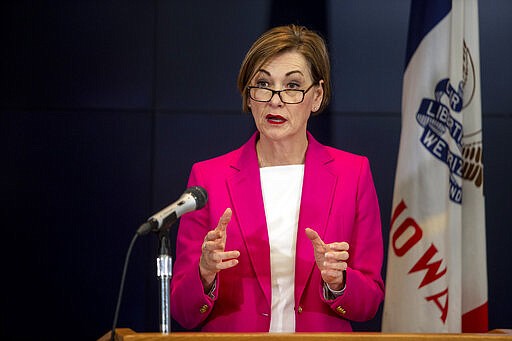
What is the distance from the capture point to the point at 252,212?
7.88 feet

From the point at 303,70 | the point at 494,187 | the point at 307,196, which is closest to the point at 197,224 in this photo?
the point at 307,196

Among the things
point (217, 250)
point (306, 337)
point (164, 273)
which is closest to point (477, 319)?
point (217, 250)

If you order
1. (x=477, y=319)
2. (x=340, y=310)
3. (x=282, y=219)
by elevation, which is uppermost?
(x=282, y=219)

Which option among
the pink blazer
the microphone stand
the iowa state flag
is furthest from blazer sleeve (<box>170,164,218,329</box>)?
the iowa state flag

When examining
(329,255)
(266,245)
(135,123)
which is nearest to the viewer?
(329,255)

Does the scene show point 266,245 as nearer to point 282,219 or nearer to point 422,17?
point 282,219

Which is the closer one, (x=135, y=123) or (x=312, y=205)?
(x=312, y=205)

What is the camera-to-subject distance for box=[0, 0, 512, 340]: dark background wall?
3643 millimetres

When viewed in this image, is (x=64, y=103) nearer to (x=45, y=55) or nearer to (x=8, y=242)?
(x=45, y=55)

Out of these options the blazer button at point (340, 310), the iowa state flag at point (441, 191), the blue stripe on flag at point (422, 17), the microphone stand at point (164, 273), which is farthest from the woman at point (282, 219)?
the blue stripe on flag at point (422, 17)

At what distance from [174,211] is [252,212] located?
67cm

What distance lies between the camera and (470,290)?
3.36 meters

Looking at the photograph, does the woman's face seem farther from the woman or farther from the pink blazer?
the pink blazer

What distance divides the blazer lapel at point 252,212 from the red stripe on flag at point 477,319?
1.34m
